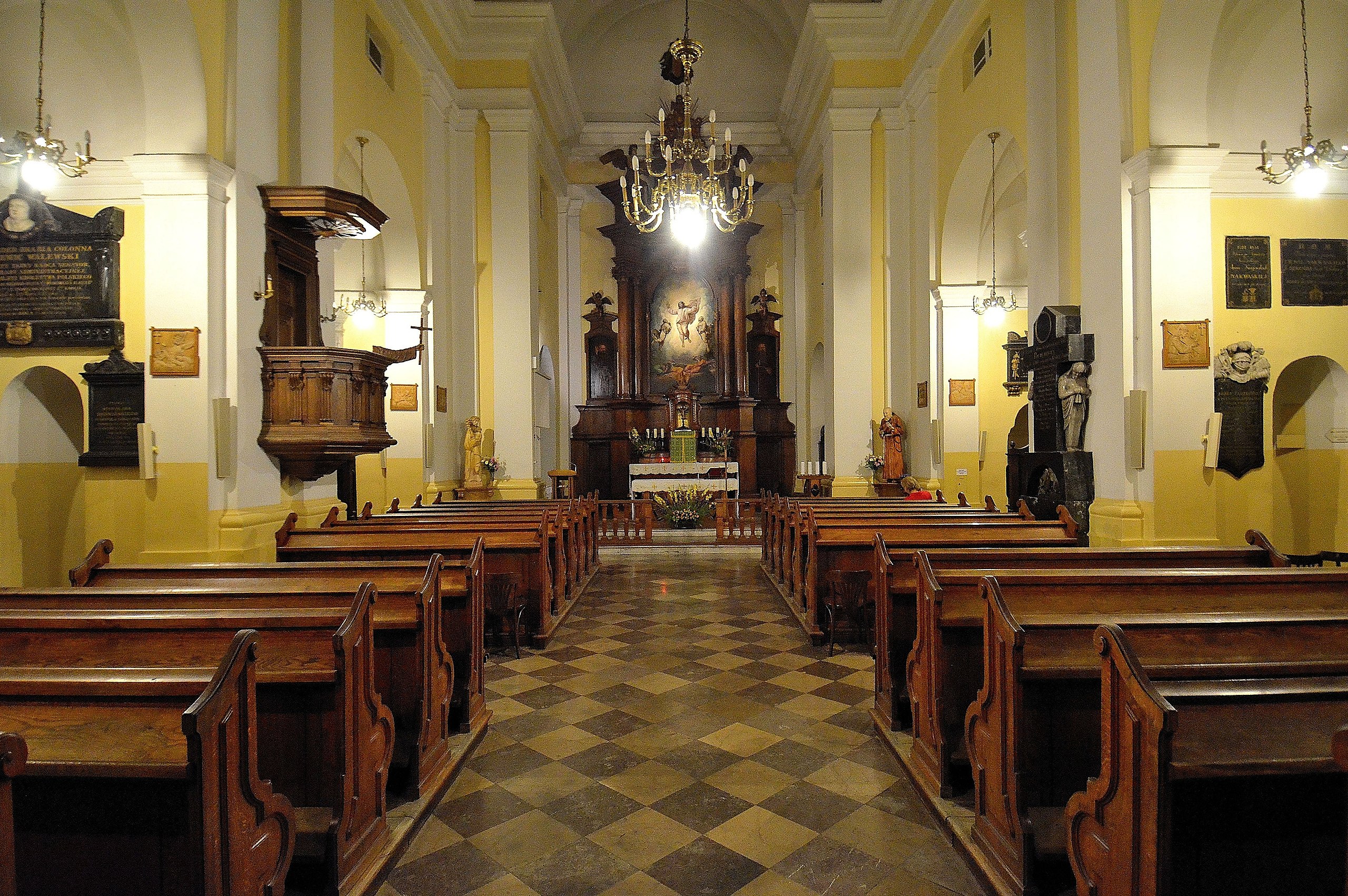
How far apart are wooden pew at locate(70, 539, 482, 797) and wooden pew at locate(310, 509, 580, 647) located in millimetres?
1215

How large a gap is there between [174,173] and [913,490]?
8.66 metres

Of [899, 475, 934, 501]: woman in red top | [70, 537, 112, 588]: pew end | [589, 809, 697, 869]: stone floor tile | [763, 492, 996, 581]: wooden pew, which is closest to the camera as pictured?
[589, 809, 697, 869]: stone floor tile

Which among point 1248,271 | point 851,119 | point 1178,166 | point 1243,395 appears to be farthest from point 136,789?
point 851,119

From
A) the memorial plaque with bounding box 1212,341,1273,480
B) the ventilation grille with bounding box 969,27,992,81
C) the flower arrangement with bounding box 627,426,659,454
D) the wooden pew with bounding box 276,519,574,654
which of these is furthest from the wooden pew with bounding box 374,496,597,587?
the ventilation grille with bounding box 969,27,992,81

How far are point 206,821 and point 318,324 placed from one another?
5.85m

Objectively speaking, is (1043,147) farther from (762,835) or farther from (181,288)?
(181,288)

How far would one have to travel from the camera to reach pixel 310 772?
262 cm

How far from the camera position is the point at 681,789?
3260 mm

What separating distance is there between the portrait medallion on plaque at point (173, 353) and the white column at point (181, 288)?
0.14 feet

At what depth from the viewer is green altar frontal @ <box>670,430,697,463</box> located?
14.3 meters

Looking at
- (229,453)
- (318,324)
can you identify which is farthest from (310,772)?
(318,324)

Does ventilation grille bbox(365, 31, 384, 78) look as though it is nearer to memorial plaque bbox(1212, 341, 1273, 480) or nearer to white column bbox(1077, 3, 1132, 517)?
white column bbox(1077, 3, 1132, 517)

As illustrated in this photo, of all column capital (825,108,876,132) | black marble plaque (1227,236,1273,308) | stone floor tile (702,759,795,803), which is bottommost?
stone floor tile (702,759,795,803)

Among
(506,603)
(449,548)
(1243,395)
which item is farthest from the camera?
(1243,395)
